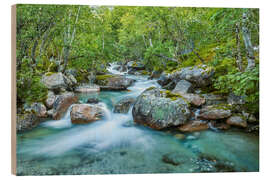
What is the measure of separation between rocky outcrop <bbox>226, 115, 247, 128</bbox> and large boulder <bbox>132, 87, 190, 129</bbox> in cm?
71

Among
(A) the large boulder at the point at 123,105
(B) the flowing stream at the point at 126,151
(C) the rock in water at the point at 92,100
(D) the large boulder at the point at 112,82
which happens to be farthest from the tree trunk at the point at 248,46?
(C) the rock in water at the point at 92,100

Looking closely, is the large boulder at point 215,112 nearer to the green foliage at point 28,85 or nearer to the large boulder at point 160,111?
the large boulder at point 160,111

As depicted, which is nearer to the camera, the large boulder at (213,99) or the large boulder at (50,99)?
the large boulder at (50,99)

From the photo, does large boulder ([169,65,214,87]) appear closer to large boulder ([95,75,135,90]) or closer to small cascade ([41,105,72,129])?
large boulder ([95,75,135,90])

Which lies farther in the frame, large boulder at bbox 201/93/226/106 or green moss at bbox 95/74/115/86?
green moss at bbox 95/74/115/86

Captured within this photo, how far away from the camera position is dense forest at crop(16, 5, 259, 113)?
2160 millimetres

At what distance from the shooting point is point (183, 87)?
10.9 ft

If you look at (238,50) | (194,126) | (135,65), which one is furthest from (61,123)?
(238,50)

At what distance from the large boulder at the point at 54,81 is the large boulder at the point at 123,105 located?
128cm

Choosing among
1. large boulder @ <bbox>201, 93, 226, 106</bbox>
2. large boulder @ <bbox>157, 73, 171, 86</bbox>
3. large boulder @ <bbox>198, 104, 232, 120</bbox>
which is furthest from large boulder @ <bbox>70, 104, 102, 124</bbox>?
large boulder @ <bbox>201, 93, 226, 106</bbox>

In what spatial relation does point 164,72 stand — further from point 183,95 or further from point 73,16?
point 73,16

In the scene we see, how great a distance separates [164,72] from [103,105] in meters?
2.21

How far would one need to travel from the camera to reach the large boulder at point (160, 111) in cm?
258
